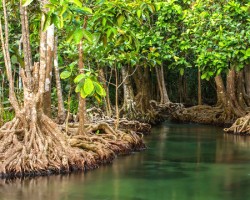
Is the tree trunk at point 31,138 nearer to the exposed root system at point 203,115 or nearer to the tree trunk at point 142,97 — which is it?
the tree trunk at point 142,97

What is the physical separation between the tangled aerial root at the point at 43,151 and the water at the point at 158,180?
0.88ft

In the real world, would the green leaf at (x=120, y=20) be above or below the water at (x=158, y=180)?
above

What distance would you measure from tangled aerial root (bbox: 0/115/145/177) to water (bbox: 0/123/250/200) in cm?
27

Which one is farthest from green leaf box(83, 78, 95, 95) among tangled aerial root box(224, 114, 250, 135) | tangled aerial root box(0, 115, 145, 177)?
tangled aerial root box(224, 114, 250, 135)

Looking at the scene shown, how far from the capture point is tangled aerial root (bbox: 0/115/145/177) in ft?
31.5

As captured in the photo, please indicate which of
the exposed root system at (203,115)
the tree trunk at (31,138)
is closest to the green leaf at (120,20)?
the tree trunk at (31,138)

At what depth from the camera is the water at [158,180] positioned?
855 cm

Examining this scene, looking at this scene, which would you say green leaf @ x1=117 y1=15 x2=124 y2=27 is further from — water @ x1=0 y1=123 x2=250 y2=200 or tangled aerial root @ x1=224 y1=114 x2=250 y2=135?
tangled aerial root @ x1=224 y1=114 x2=250 y2=135

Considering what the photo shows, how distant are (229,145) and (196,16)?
12.4ft

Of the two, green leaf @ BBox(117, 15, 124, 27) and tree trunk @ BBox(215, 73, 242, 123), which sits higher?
green leaf @ BBox(117, 15, 124, 27)

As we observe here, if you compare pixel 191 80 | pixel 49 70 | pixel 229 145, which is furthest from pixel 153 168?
pixel 191 80

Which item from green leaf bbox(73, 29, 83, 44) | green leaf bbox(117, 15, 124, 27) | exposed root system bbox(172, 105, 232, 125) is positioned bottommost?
exposed root system bbox(172, 105, 232, 125)

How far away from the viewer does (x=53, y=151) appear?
393 inches

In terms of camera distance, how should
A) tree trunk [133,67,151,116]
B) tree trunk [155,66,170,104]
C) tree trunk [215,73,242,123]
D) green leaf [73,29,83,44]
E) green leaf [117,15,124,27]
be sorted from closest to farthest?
green leaf [73,29,83,44] < green leaf [117,15,124,27] < tree trunk [215,73,242,123] < tree trunk [133,67,151,116] < tree trunk [155,66,170,104]
